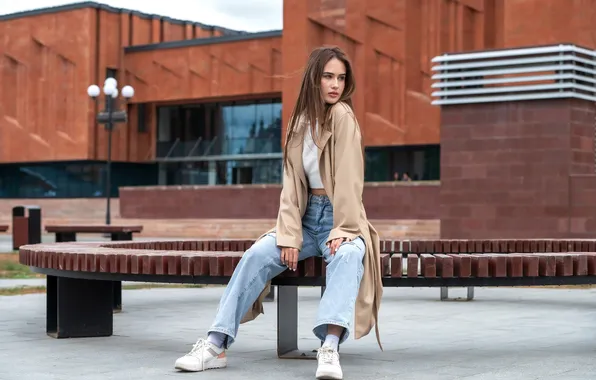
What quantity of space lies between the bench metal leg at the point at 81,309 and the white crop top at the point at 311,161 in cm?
203

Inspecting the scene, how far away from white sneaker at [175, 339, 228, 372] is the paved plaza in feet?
0.19

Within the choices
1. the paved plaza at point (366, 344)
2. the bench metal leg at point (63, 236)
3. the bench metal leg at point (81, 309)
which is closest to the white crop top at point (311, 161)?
the paved plaza at point (366, 344)

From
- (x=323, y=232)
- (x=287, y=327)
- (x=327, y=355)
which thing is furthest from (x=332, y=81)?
(x=327, y=355)

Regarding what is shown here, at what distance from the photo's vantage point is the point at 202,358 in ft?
17.7

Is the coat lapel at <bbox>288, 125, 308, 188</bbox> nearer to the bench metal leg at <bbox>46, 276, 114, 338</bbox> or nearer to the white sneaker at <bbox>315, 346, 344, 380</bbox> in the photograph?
the white sneaker at <bbox>315, 346, 344, 380</bbox>

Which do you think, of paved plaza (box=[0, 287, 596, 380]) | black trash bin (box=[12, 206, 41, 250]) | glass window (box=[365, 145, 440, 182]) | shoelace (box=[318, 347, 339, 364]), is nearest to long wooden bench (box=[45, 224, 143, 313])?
paved plaza (box=[0, 287, 596, 380])

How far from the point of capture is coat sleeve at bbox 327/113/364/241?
5500 millimetres

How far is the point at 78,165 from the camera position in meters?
56.5

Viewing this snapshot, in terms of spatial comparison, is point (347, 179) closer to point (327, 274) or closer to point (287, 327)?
point (327, 274)

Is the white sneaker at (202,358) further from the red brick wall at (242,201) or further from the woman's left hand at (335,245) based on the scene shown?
the red brick wall at (242,201)

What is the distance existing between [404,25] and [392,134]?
4.43m

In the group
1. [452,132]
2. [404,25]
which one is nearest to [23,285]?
[452,132]

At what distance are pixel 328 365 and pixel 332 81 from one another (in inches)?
64.9

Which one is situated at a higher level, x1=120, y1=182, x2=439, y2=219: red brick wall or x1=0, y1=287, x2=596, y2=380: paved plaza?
x1=120, y1=182, x2=439, y2=219: red brick wall
